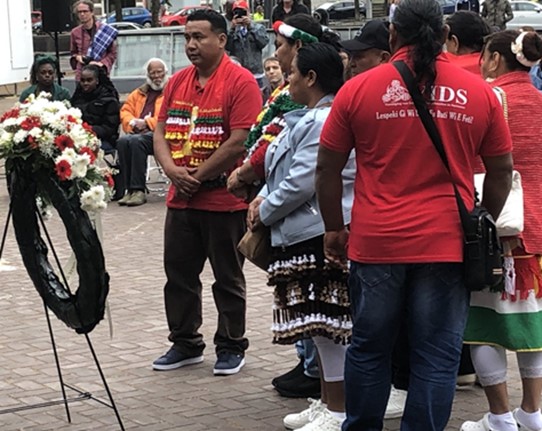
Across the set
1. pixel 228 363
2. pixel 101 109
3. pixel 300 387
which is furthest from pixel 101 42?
pixel 300 387

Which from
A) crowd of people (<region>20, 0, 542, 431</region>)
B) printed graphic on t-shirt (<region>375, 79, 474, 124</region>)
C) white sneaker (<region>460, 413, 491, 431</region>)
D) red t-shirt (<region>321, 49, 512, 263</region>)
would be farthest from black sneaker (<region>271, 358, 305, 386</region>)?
printed graphic on t-shirt (<region>375, 79, 474, 124</region>)

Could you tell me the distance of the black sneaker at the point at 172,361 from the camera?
6.61 metres

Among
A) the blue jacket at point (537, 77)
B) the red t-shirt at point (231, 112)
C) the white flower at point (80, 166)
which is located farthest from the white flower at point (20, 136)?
the blue jacket at point (537, 77)

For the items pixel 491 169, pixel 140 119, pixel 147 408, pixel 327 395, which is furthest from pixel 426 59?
pixel 140 119

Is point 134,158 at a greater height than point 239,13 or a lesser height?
lesser

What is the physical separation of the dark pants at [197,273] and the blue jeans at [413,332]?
2035 mm

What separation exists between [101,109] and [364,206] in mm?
8856

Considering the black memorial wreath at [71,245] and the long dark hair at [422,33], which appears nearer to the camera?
the long dark hair at [422,33]

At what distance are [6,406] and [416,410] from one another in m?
2.48

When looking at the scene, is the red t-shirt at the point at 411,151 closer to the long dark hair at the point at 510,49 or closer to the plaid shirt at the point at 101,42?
the long dark hair at the point at 510,49

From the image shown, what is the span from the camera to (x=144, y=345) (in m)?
7.18

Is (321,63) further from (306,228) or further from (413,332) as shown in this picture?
(413,332)

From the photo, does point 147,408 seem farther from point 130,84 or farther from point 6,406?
point 130,84

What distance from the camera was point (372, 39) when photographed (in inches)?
216
